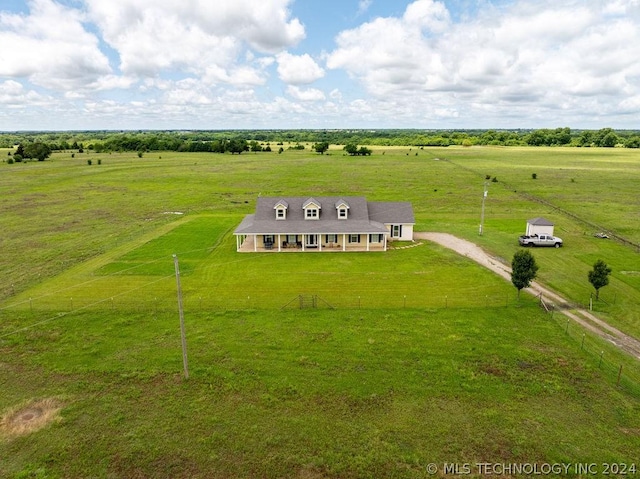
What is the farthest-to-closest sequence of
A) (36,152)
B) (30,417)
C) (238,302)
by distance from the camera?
(36,152) → (238,302) → (30,417)

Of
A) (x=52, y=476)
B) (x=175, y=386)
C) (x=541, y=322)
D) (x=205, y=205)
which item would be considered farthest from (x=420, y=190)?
(x=52, y=476)

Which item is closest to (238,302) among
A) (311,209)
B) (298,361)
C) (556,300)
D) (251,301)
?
(251,301)

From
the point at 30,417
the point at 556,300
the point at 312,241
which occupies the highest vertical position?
the point at 312,241

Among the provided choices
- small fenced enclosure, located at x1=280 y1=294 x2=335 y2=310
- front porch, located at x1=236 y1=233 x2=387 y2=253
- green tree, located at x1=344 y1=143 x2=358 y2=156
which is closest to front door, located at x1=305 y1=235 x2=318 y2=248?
front porch, located at x1=236 y1=233 x2=387 y2=253

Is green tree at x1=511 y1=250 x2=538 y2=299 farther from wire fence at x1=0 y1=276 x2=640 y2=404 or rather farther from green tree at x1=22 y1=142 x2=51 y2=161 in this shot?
green tree at x1=22 y1=142 x2=51 y2=161

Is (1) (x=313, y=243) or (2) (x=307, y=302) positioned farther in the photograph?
(1) (x=313, y=243)

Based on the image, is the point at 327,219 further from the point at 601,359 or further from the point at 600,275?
the point at 601,359

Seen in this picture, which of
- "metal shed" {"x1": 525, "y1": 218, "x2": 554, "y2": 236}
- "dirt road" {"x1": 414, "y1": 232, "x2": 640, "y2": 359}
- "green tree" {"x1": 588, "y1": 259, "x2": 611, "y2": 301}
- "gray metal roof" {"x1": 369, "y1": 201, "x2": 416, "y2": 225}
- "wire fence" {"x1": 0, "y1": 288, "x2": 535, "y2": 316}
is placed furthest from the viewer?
"gray metal roof" {"x1": 369, "y1": 201, "x2": 416, "y2": 225}
